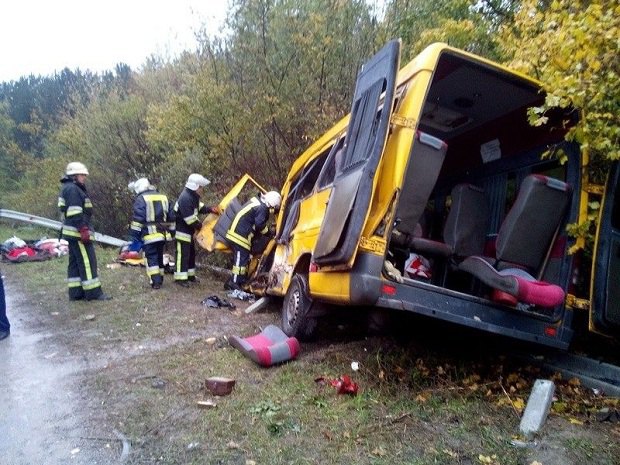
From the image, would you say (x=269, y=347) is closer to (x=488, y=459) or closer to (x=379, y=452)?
(x=379, y=452)

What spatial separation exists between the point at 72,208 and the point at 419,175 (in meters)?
4.78

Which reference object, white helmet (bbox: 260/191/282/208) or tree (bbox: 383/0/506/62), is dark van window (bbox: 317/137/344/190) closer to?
white helmet (bbox: 260/191/282/208)

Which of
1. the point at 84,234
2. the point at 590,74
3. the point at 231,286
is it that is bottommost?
the point at 231,286

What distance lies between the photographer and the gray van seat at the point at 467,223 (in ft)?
14.8

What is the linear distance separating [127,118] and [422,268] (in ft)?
39.9

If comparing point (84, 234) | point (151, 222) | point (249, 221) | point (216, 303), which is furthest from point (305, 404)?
point (151, 222)

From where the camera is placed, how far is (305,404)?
11.1ft

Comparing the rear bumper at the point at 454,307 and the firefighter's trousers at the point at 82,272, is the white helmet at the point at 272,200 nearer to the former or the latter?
the firefighter's trousers at the point at 82,272

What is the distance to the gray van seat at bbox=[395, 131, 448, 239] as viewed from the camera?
11.8ft

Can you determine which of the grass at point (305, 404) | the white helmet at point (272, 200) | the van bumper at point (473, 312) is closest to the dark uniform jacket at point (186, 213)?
the white helmet at point (272, 200)

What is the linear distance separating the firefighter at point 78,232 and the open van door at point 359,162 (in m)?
4.06

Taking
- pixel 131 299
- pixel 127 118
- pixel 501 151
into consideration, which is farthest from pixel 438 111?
pixel 127 118

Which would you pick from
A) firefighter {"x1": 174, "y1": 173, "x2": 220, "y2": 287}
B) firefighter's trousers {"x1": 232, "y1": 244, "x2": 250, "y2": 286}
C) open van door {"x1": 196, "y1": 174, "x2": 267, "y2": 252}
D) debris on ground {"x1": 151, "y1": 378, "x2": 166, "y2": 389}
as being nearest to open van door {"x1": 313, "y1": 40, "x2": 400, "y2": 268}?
debris on ground {"x1": 151, "y1": 378, "x2": 166, "y2": 389}

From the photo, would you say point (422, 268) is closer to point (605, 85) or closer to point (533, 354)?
point (533, 354)
